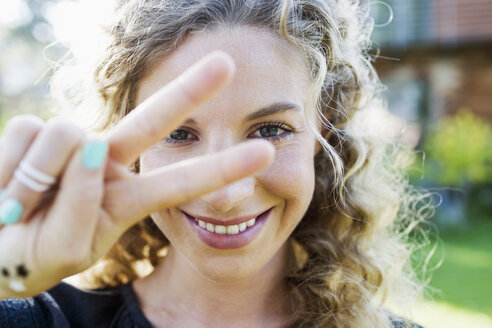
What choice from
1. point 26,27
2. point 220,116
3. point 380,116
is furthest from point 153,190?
point 26,27

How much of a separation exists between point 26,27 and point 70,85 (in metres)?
19.2

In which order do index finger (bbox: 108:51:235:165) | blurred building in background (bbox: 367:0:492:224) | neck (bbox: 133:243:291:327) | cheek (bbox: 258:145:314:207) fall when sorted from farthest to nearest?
blurred building in background (bbox: 367:0:492:224)
neck (bbox: 133:243:291:327)
cheek (bbox: 258:145:314:207)
index finger (bbox: 108:51:235:165)

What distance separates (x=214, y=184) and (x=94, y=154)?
0.24 m

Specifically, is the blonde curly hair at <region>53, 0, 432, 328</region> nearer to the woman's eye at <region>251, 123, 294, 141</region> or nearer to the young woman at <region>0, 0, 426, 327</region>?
the young woman at <region>0, 0, 426, 327</region>

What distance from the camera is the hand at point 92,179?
3.34 feet

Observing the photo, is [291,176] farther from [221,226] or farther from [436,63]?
[436,63]

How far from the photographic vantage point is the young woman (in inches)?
41.0

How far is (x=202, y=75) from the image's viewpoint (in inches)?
39.5

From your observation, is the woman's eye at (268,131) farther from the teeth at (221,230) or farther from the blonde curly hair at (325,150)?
→ the teeth at (221,230)

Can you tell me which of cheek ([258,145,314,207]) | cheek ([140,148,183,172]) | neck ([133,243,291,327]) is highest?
cheek ([140,148,183,172])

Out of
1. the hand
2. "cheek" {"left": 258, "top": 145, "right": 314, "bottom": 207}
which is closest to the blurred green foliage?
"cheek" {"left": 258, "top": 145, "right": 314, "bottom": 207}

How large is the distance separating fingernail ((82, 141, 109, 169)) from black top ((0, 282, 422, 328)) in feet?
3.13

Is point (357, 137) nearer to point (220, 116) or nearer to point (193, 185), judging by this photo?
point (220, 116)

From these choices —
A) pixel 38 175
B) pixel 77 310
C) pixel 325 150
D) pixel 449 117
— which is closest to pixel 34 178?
pixel 38 175
